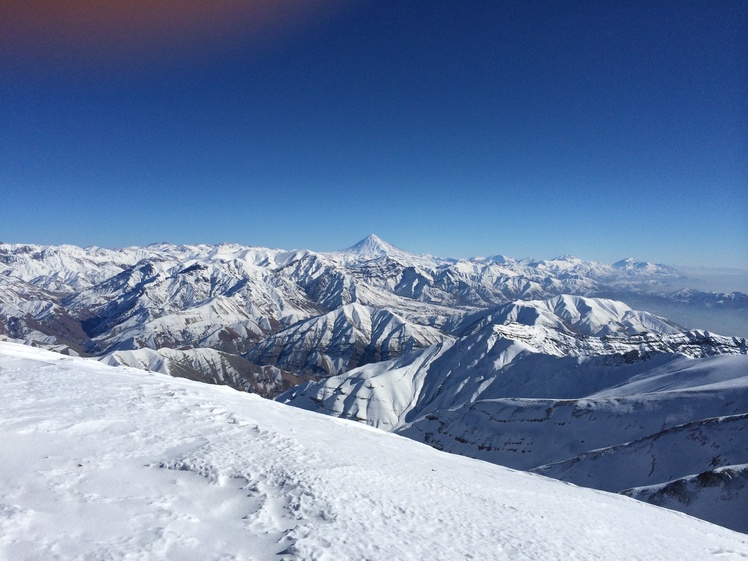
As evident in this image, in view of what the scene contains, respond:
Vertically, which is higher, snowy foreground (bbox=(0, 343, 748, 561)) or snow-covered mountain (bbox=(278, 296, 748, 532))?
snowy foreground (bbox=(0, 343, 748, 561))

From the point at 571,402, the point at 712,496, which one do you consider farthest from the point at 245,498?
the point at 571,402

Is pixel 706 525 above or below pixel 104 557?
below

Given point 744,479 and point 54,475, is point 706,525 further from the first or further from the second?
point 54,475

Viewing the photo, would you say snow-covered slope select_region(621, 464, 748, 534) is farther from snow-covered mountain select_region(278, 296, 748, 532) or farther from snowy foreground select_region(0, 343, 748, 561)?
snowy foreground select_region(0, 343, 748, 561)

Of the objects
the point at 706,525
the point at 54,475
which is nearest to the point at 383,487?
the point at 54,475

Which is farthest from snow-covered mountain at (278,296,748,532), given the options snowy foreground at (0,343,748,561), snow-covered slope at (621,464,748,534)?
snowy foreground at (0,343,748,561)

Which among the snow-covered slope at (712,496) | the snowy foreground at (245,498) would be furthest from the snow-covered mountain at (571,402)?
the snowy foreground at (245,498)

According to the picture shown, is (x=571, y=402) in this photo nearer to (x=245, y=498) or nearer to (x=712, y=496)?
(x=712, y=496)

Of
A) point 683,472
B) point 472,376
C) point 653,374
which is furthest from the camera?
point 472,376

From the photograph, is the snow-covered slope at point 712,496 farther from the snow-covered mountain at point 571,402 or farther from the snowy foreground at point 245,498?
the snowy foreground at point 245,498
